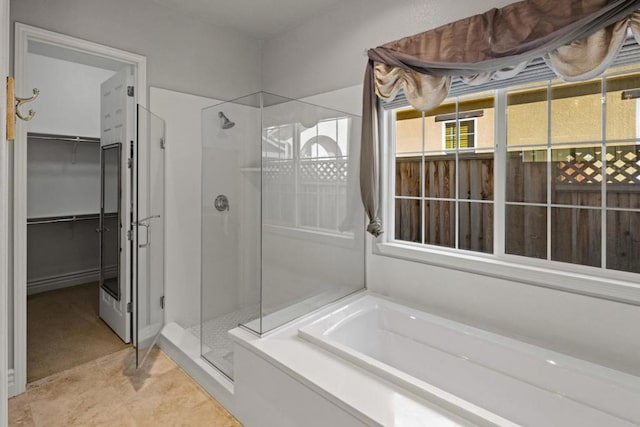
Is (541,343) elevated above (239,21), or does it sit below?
below

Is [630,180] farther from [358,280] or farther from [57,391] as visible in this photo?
[57,391]

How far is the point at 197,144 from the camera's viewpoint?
3.03m

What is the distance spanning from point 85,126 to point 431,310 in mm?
4309

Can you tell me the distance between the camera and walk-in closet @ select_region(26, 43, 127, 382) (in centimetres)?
308

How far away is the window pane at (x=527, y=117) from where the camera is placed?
1956mm

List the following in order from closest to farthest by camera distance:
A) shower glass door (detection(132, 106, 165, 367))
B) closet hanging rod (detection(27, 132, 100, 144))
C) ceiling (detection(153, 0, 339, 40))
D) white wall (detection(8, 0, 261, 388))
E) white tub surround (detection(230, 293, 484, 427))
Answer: white tub surround (detection(230, 293, 484, 427)) < white wall (detection(8, 0, 261, 388)) < shower glass door (detection(132, 106, 165, 367)) < ceiling (detection(153, 0, 339, 40)) < closet hanging rod (detection(27, 132, 100, 144))

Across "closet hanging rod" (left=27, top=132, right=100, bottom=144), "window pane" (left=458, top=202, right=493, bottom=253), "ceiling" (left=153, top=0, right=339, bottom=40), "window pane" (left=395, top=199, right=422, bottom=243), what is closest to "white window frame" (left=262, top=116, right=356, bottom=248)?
"window pane" (left=395, top=199, right=422, bottom=243)

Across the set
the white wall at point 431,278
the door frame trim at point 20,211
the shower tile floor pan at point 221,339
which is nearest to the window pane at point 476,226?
the white wall at point 431,278

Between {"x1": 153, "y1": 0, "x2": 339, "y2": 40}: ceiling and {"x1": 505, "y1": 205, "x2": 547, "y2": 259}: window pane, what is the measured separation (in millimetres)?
2139

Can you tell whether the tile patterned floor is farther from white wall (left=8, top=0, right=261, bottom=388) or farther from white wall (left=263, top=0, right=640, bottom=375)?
white wall (left=263, top=0, right=640, bottom=375)

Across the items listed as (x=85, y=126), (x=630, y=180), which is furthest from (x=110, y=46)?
(x=630, y=180)

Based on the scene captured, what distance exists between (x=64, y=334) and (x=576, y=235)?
380 cm

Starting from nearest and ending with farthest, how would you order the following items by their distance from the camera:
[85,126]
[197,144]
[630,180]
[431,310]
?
[630,180]
[431,310]
[197,144]
[85,126]

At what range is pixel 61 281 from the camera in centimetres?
413
